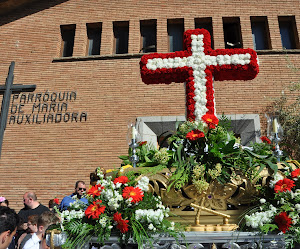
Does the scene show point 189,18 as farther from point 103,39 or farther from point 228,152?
point 228,152

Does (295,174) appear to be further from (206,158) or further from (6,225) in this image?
(6,225)

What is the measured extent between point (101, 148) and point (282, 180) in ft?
21.9

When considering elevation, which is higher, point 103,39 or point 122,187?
point 103,39

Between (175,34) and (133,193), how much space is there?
8.44 metres

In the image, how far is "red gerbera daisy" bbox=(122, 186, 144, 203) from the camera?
6.36ft

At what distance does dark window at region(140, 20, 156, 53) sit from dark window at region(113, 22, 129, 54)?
0.51 metres

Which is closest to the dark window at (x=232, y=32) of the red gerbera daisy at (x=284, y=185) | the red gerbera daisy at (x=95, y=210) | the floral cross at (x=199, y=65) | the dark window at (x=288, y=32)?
the dark window at (x=288, y=32)

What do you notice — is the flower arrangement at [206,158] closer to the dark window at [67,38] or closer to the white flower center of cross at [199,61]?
the white flower center of cross at [199,61]

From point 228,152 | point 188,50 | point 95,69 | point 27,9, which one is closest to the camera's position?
point 228,152

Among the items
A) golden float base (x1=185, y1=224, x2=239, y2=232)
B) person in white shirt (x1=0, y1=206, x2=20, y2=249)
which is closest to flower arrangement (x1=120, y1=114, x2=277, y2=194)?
golden float base (x1=185, y1=224, x2=239, y2=232)

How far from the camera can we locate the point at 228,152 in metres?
2.18

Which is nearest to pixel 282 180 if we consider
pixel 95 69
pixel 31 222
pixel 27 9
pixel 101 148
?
pixel 31 222

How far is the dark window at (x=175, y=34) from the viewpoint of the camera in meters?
9.59

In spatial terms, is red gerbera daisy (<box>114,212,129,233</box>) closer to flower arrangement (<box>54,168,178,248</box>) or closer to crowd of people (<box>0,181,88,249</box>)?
flower arrangement (<box>54,168,178,248</box>)
